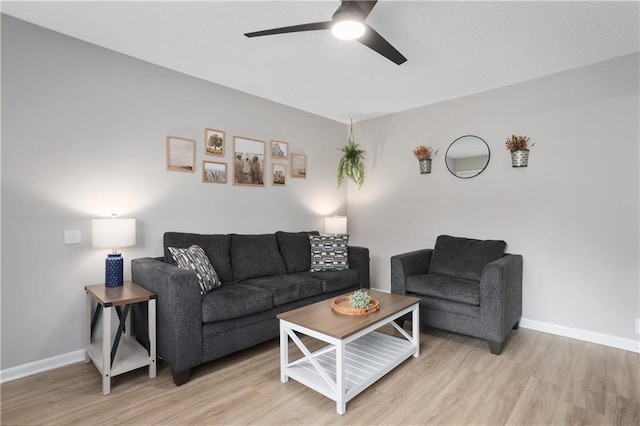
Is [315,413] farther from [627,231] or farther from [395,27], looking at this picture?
[627,231]

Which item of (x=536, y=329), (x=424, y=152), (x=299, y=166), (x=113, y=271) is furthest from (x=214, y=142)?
(x=536, y=329)

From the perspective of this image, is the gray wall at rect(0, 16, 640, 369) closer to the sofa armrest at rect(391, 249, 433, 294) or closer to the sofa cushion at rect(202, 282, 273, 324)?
the sofa armrest at rect(391, 249, 433, 294)

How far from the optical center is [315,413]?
76.3 inches

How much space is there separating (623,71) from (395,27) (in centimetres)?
214

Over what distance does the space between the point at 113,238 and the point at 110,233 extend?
4 centimetres

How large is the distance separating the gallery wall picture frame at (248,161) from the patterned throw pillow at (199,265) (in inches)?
43.5

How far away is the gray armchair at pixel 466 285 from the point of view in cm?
275

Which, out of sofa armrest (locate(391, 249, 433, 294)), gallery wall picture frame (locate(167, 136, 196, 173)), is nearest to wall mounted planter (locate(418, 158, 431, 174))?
sofa armrest (locate(391, 249, 433, 294))

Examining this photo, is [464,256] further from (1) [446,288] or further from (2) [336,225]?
(2) [336,225]

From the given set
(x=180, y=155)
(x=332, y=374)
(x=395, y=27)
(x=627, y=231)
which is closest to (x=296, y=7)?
(x=395, y=27)

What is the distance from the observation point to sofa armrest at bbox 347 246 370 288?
146 inches

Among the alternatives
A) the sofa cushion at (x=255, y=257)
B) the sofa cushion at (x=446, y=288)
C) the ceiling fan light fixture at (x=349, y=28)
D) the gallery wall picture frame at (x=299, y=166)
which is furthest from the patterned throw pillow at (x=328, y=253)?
the ceiling fan light fixture at (x=349, y=28)

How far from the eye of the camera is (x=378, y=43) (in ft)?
6.98

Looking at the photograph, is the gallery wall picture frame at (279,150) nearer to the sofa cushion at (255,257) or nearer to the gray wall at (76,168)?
the gray wall at (76,168)
